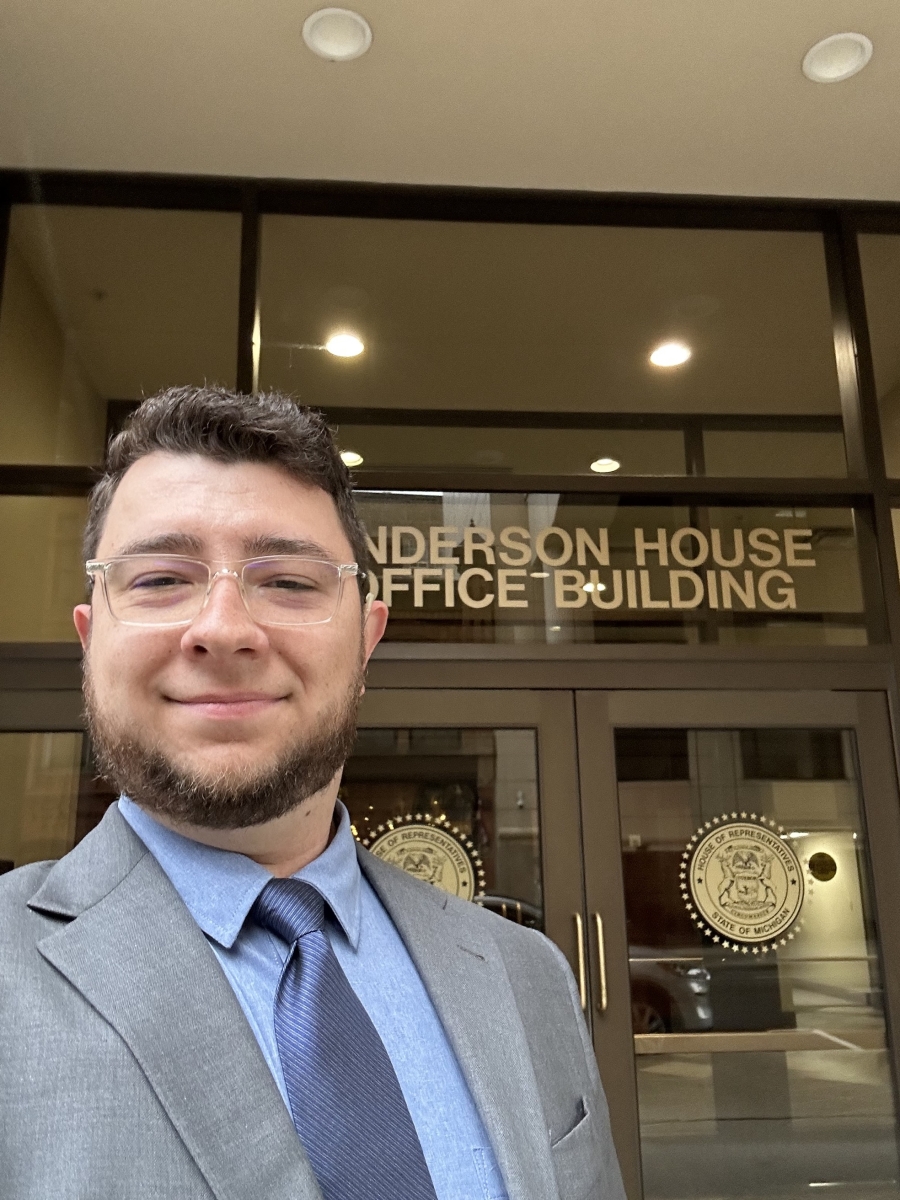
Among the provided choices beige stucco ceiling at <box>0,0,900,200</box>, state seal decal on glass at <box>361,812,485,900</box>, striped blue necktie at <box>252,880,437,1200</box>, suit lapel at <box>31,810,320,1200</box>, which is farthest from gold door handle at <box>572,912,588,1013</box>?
beige stucco ceiling at <box>0,0,900,200</box>

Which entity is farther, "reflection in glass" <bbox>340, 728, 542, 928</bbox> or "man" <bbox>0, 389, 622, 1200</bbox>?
"reflection in glass" <bbox>340, 728, 542, 928</bbox>

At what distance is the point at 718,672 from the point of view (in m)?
2.96

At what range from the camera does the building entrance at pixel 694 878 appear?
8.81ft

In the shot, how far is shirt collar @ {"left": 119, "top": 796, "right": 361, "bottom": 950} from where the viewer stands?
35.2 inches

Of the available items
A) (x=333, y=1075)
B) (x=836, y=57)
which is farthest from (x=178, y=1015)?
(x=836, y=57)

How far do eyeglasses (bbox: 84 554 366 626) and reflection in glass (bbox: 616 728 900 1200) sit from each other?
211cm

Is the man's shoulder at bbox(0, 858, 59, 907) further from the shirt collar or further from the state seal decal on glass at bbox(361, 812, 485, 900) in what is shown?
the state seal decal on glass at bbox(361, 812, 485, 900)

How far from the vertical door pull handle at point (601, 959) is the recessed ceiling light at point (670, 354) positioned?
1.84 metres

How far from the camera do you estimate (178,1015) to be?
0.78m

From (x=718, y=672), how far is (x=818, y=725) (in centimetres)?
35

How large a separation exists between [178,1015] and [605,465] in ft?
8.53

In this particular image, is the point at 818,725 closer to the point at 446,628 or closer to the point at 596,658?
the point at 596,658

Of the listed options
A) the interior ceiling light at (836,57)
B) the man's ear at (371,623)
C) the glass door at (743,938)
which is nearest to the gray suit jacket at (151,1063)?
the man's ear at (371,623)

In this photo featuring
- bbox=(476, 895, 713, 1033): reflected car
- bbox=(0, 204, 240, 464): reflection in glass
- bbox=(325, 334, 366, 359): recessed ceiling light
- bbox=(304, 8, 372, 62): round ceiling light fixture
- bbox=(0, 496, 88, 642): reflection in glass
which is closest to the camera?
bbox=(304, 8, 372, 62): round ceiling light fixture
